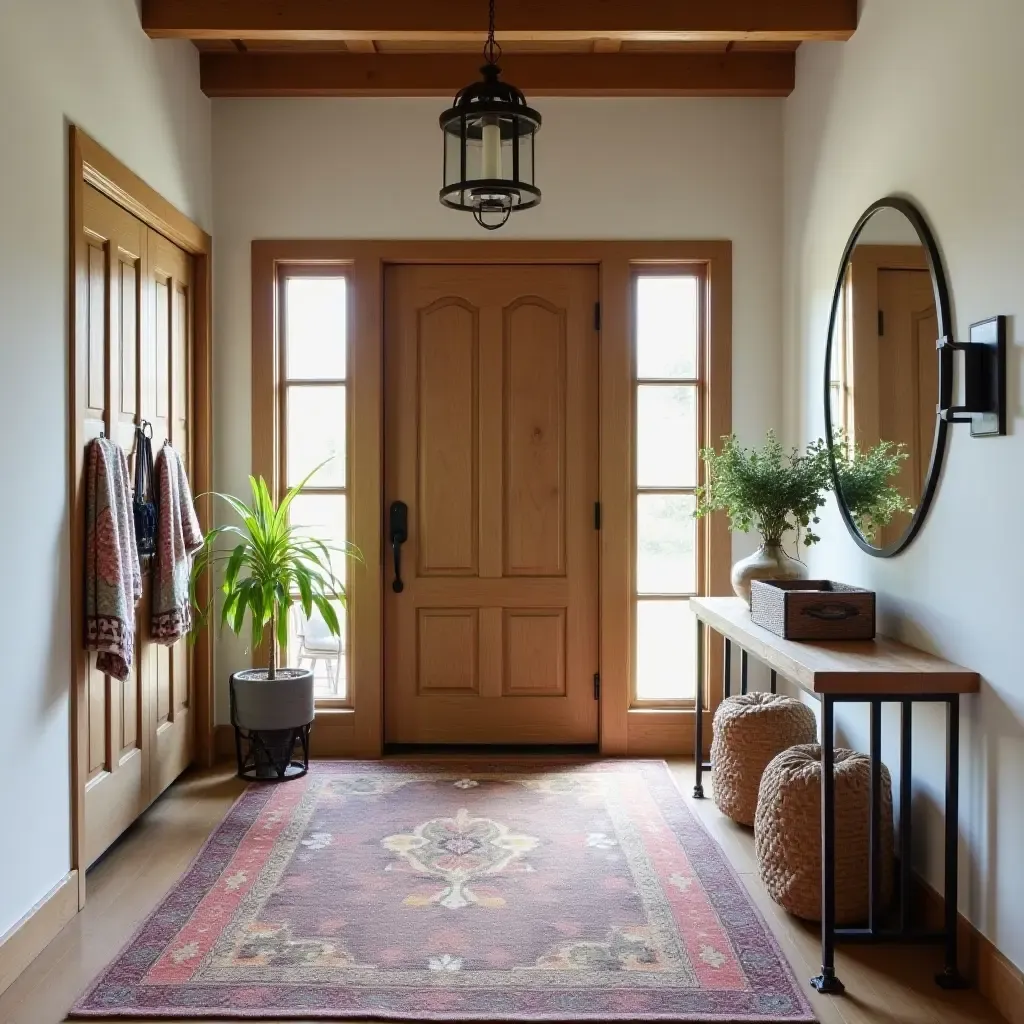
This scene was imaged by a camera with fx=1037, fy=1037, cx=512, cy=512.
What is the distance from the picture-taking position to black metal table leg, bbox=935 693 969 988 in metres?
2.49

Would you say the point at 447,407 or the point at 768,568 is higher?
the point at 447,407

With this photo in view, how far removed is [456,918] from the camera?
2791mm

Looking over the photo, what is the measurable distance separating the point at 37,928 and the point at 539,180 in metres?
3.29

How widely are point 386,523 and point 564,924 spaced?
213 cm

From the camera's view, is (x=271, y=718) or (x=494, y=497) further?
(x=494, y=497)

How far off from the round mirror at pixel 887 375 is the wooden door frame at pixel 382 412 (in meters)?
0.91

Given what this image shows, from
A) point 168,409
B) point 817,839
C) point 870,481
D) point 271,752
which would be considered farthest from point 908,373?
point 271,752

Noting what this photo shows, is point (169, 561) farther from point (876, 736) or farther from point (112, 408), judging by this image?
point (876, 736)

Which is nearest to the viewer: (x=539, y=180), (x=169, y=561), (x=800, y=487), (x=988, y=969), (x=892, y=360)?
(x=988, y=969)

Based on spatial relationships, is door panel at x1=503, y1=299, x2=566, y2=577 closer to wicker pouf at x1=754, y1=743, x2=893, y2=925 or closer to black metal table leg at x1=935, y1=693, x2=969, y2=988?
wicker pouf at x1=754, y1=743, x2=893, y2=925

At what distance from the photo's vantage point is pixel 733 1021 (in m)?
2.28

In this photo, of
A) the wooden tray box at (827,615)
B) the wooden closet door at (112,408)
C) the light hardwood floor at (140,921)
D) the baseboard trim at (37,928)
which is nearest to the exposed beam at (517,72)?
the wooden closet door at (112,408)

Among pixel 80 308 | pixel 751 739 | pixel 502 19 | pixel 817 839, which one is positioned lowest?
pixel 817 839

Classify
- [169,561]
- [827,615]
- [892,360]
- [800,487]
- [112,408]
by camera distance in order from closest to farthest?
[827,615]
[892,360]
[112,408]
[800,487]
[169,561]
